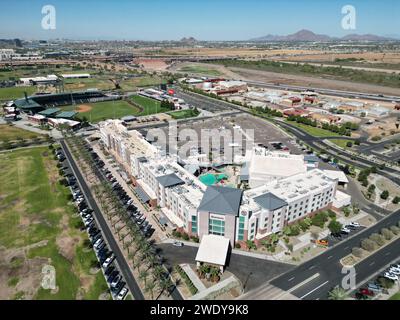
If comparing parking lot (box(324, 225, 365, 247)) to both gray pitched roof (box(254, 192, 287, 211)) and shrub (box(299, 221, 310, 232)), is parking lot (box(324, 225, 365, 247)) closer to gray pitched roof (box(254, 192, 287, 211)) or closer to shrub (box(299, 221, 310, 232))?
shrub (box(299, 221, 310, 232))

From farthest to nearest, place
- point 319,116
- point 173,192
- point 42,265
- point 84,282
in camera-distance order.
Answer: point 319,116 → point 173,192 → point 42,265 → point 84,282

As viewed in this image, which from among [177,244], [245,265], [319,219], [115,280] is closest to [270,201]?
[245,265]

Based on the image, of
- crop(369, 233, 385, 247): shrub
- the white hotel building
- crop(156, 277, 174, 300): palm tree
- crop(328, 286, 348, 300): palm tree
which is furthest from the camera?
crop(369, 233, 385, 247): shrub

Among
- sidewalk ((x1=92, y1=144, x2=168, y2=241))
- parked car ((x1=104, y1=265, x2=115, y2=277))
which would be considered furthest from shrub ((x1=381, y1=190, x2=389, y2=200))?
parked car ((x1=104, y1=265, x2=115, y2=277))

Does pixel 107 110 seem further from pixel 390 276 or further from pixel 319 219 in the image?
pixel 390 276

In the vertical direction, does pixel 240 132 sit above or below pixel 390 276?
above

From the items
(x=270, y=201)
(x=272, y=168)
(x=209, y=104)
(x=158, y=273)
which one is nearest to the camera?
(x=158, y=273)
